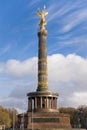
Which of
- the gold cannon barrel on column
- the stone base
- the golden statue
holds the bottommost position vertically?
the stone base

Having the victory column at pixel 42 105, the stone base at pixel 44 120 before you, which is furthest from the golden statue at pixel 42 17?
the stone base at pixel 44 120

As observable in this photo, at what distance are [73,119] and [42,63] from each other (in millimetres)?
39766

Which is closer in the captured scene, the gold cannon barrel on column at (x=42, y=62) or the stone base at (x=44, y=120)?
the stone base at (x=44, y=120)

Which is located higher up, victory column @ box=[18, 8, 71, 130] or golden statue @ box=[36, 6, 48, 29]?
golden statue @ box=[36, 6, 48, 29]

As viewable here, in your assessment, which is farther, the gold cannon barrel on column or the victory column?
the gold cannon barrel on column

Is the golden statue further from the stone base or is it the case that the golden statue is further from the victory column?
the stone base

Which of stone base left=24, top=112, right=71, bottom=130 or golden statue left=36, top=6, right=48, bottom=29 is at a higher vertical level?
golden statue left=36, top=6, right=48, bottom=29

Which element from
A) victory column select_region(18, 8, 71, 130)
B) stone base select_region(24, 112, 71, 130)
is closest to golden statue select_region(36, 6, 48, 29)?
victory column select_region(18, 8, 71, 130)

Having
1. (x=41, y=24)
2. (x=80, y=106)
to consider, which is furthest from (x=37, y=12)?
(x=80, y=106)

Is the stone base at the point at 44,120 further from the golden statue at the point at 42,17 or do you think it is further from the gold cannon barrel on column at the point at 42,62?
the golden statue at the point at 42,17

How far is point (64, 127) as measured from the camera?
66.3m

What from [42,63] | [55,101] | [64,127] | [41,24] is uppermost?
[41,24]

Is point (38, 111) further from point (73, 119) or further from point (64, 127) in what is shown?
point (73, 119)

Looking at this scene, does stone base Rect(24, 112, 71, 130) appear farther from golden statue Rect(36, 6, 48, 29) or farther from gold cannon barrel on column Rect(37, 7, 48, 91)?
golden statue Rect(36, 6, 48, 29)
